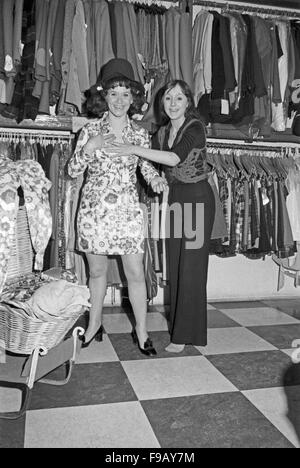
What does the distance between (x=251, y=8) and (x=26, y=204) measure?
2.77m

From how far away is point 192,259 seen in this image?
2244 millimetres

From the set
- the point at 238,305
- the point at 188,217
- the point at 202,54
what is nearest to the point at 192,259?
the point at 188,217

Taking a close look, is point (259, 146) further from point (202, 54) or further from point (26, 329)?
point (26, 329)

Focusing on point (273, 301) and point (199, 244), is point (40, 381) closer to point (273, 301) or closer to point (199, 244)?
point (199, 244)

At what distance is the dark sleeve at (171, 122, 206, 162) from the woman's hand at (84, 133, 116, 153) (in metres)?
0.31

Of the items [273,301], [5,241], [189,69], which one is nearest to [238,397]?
[5,241]

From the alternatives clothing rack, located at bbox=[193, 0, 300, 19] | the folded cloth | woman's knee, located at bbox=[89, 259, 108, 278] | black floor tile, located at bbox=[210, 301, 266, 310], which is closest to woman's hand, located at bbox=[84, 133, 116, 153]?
woman's knee, located at bbox=[89, 259, 108, 278]

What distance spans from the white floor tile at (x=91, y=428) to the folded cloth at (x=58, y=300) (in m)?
0.36

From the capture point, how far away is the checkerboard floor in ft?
4.70

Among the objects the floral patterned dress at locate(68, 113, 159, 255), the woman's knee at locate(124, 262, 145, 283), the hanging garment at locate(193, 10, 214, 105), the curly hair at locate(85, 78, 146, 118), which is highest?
the hanging garment at locate(193, 10, 214, 105)

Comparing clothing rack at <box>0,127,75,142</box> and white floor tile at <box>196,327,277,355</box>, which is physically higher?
clothing rack at <box>0,127,75,142</box>

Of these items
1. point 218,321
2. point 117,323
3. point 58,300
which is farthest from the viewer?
point 218,321

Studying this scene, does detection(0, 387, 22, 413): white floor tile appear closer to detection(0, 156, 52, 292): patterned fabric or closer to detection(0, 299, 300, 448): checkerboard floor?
detection(0, 299, 300, 448): checkerboard floor

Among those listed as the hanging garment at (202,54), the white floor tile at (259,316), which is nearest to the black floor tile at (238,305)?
the white floor tile at (259,316)
